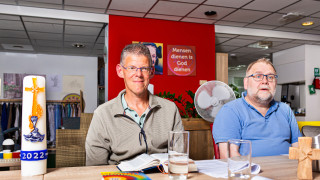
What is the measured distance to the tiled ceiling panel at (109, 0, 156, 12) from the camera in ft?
13.9

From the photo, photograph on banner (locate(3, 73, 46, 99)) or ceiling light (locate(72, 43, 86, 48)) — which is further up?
ceiling light (locate(72, 43, 86, 48))

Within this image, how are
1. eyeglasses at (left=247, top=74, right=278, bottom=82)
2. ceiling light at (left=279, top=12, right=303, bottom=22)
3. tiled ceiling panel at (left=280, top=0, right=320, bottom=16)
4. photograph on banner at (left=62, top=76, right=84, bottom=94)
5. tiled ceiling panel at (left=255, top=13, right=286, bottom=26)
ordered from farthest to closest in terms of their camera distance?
photograph on banner at (left=62, top=76, right=84, bottom=94) < tiled ceiling panel at (left=255, top=13, right=286, bottom=26) < ceiling light at (left=279, top=12, right=303, bottom=22) < tiled ceiling panel at (left=280, top=0, right=320, bottom=16) < eyeglasses at (left=247, top=74, right=278, bottom=82)

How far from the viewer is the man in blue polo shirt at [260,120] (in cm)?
188

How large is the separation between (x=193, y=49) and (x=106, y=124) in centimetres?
401

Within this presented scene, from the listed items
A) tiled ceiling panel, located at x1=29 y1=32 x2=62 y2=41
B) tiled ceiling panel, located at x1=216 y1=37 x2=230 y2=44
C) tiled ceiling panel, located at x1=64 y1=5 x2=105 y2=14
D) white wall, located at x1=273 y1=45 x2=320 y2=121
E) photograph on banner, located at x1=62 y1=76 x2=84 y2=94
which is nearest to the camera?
tiled ceiling panel, located at x1=64 y1=5 x2=105 y2=14

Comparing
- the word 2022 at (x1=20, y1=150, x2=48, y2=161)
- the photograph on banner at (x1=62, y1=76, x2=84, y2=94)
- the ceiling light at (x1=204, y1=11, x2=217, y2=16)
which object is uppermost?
the ceiling light at (x1=204, y1=11, x2=217, y2=16)

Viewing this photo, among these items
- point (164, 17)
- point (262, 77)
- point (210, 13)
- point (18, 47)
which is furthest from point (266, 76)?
point (18, 47)

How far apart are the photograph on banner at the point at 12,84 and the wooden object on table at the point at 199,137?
19.1ft

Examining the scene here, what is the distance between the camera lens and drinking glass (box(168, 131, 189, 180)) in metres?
1.01

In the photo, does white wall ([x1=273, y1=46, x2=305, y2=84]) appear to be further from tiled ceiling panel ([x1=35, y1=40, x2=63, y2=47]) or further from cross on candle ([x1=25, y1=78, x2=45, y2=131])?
cross on candle ([x1=25, y1=78, x2=45, y2=131])

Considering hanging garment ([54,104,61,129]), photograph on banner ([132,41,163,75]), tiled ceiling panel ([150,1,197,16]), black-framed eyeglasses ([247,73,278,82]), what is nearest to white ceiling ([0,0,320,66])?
tiled ceiling panel ([150,1,197,16])

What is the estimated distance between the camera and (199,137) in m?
3.36

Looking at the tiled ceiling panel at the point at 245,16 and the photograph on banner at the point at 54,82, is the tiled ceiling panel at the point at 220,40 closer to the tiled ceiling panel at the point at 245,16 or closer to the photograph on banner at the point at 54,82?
the tiled ceiling panel at the point at 245,16

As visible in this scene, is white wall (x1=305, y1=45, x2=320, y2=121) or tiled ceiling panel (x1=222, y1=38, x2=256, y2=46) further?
white wall (x1=305, y1=45, x2=320, y2=121)
